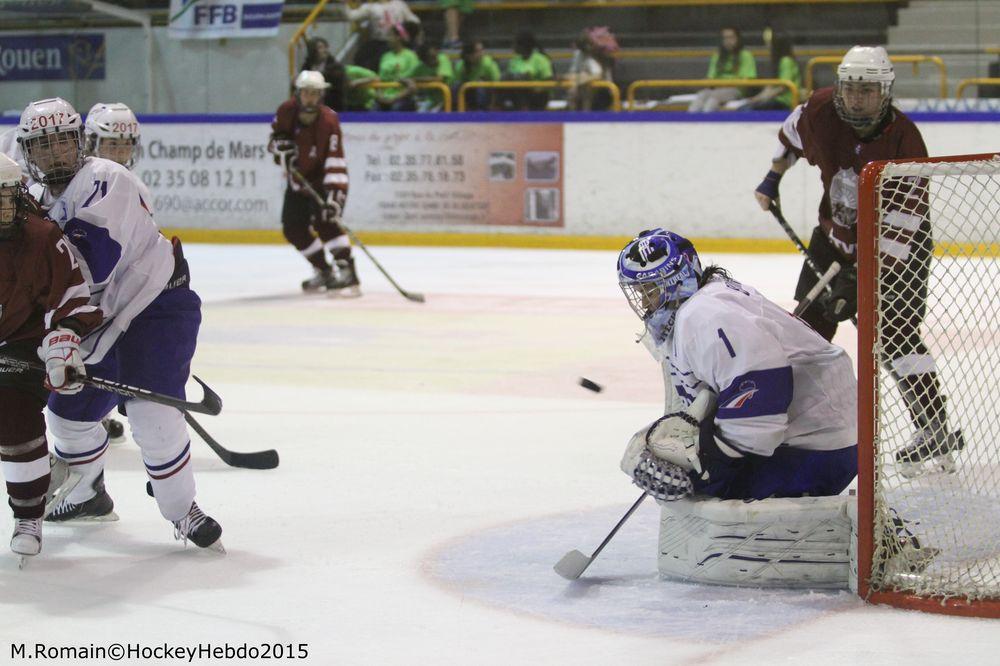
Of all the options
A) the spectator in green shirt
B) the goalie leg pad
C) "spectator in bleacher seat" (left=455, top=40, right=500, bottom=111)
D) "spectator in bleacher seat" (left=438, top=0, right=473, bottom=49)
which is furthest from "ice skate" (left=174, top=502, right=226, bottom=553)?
"spectator in bleacher seat" (left=438, top=0, right=473, bottom=49)

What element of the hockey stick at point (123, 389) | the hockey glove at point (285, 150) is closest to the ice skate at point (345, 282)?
the hockey glove at point (285, 150)

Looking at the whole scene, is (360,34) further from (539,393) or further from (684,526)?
(684,526)

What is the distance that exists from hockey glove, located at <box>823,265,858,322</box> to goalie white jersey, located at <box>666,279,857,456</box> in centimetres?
129

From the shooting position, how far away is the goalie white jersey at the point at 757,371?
9.80 ft

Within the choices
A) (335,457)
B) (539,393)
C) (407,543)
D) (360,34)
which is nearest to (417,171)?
(360,34)

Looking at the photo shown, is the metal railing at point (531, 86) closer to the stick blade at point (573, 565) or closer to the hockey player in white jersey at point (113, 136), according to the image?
the hockey player in white jersey at point (113, 136)

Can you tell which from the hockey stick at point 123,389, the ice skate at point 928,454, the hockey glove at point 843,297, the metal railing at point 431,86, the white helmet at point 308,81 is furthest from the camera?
the metal railing at point 431,86

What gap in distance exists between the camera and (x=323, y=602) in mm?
3053

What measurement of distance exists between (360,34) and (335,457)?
9.22 metres

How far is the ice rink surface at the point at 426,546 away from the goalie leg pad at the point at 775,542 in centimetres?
5

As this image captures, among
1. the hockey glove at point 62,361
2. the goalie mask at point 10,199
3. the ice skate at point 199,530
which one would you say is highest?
the goalie mask at point 10,199

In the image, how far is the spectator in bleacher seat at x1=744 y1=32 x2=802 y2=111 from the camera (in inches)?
449

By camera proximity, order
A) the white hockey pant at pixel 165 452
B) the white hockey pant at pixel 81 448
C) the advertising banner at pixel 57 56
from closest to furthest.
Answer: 1. the white hockey pant at pixel 165 452
2. the white hockey pant at pixel 81 448
3. the advertising banner at pixel 57 56

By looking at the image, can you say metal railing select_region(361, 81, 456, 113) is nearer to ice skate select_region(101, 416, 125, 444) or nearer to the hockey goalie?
ice skate select_region(101, 416, 125, 444)
